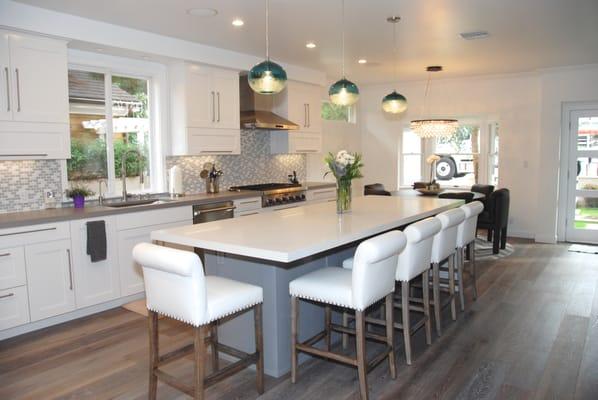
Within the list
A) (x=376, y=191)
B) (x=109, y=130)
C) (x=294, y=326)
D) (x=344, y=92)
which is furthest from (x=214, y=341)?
(x=376, y=191)

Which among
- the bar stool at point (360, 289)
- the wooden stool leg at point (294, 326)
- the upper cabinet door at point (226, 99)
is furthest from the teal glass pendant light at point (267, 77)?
the upper cabinet door at point (226, 99)

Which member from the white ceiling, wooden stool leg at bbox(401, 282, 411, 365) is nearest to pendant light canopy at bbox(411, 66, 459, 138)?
the white ceiling

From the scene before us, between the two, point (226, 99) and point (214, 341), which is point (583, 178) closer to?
point (226, 99)

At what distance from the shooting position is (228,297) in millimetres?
2570

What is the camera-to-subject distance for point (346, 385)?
2.96 metres

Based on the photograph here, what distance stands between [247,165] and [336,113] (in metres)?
2.75

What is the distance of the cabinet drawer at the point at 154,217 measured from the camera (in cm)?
440

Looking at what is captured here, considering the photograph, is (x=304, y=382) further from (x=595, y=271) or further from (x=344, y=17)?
(x=595, y=271)

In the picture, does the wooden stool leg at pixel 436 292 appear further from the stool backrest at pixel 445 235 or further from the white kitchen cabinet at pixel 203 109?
the white kitchen cabinet at pixel 203 109

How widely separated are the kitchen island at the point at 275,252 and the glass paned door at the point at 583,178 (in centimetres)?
480

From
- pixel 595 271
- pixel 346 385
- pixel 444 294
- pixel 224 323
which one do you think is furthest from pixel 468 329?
pixel 595 271

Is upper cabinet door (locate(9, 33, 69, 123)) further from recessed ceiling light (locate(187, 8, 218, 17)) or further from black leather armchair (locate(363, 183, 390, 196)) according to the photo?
black leather armchair (locate(363, 183, 390, 196))

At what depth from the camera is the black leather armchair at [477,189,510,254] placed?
6551 millimetres

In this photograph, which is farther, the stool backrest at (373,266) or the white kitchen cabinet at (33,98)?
the white kitchen cabinet at (33,98)
